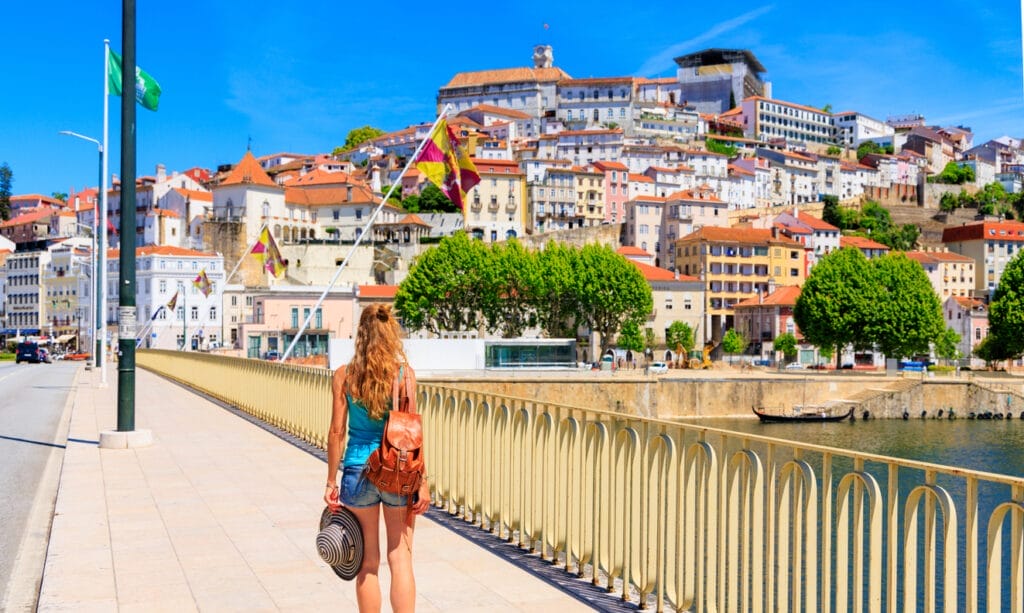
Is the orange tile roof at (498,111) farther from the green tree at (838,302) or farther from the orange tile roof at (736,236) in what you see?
the green tree at (838,302)

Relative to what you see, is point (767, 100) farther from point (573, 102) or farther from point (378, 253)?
point (378, 253)

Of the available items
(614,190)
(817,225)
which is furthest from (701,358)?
(614,190)

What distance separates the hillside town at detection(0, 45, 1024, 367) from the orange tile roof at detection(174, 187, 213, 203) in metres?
0.56

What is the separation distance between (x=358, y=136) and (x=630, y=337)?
10639cm

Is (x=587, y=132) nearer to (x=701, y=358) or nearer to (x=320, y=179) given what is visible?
(x=320, y=179)

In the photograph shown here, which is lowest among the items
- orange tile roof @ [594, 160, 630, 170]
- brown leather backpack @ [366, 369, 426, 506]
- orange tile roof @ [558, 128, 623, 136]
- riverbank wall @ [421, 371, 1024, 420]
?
riverbank wall @ [421, 371, 1024, 420]

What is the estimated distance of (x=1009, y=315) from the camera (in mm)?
79875

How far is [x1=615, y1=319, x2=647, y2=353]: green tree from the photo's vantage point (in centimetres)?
8131

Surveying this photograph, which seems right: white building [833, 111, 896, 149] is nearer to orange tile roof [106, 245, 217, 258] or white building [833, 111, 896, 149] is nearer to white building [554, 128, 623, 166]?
white building [554, 128, 623, 166]

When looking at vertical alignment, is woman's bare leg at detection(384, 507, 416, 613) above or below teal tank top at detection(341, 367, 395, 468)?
below

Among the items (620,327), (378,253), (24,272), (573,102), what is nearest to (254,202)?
(378,253)

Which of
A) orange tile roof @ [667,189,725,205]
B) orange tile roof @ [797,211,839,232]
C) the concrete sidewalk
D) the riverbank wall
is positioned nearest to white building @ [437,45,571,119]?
orange tile roof @ [667,189,725,205]

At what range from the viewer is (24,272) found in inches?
4604

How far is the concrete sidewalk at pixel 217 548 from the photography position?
20.3ft
